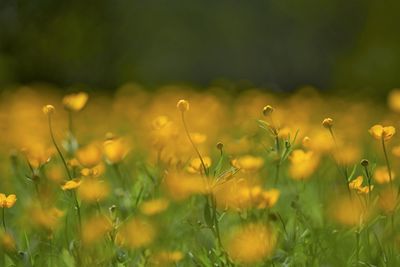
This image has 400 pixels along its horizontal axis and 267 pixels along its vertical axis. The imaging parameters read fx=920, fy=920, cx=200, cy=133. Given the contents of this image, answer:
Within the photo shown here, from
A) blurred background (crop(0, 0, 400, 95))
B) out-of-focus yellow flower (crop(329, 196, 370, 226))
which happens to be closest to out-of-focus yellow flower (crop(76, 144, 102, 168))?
Result: out-of-focus yellow flower (crop(329, 196, 370, 226))

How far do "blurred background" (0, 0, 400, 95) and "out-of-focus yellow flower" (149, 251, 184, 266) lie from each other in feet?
15.1

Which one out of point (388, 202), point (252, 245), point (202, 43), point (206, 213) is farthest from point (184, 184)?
point (202, 43)

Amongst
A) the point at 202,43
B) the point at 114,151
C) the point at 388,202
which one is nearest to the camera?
the point at 388,202

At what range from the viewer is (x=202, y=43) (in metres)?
10.6

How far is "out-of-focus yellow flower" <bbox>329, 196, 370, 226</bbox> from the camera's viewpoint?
1.75 metres

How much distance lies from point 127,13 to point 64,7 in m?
1.98

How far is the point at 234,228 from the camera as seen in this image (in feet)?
7.18

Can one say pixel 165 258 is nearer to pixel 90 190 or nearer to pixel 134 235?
pixel 134 235

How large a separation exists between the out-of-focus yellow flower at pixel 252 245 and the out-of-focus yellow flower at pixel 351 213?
15 cm

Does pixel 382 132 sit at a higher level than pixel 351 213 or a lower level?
higher

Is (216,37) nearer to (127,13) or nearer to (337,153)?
(127,13)

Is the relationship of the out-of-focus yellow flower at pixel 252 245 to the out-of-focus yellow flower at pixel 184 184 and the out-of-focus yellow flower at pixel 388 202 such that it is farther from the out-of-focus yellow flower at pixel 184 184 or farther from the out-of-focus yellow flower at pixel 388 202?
the out-of-focus yellow flower at pixel 388 202

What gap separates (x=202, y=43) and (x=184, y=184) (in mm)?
8869

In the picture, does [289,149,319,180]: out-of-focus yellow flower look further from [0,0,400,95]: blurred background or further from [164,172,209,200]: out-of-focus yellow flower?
[0,0,400,95]: blurred background
